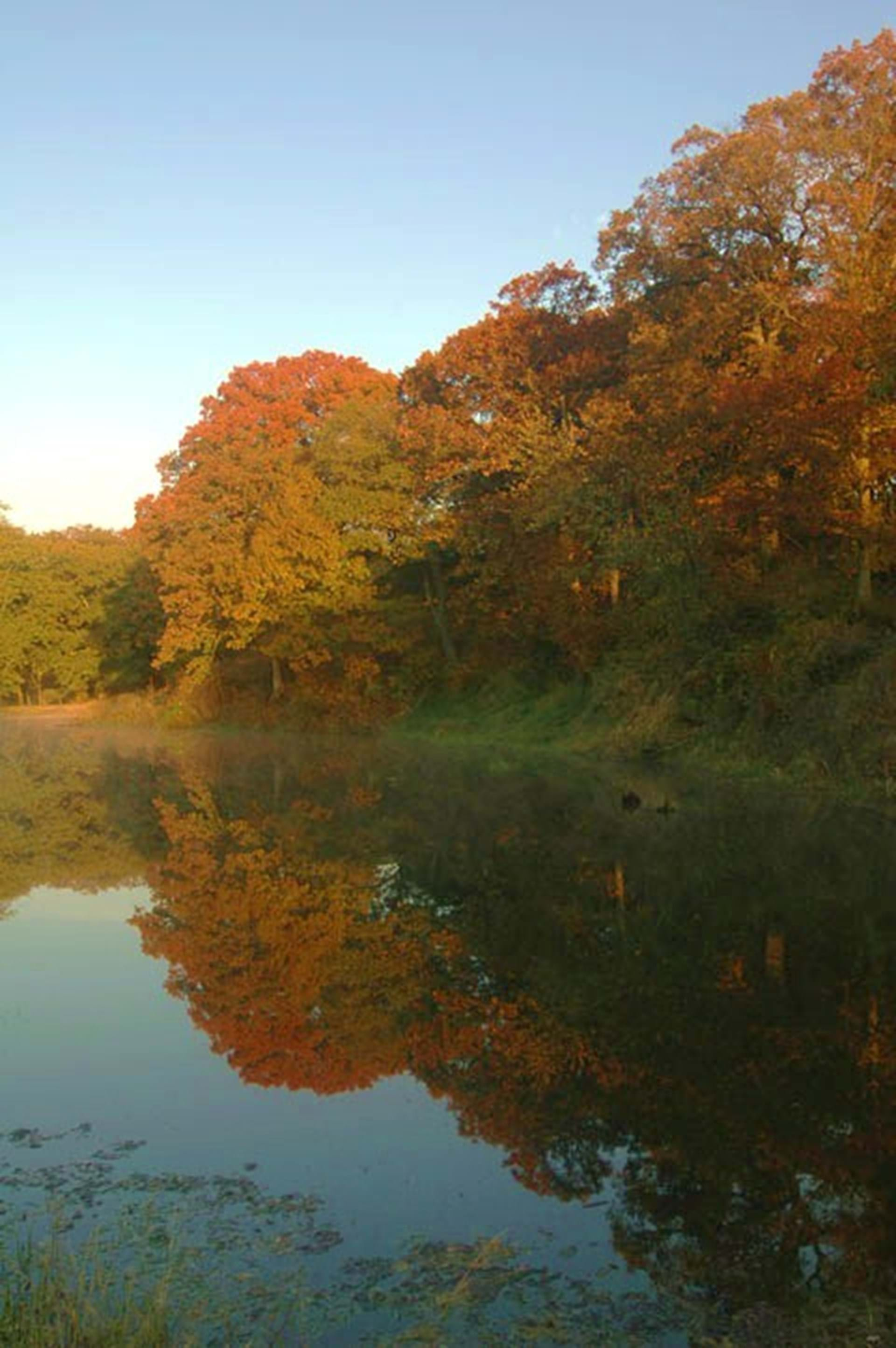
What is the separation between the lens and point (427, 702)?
41.7 m

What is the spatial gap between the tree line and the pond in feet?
29.2

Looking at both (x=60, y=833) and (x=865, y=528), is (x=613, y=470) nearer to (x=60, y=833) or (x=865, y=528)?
(x=865, y=528)

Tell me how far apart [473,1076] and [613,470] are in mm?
23985

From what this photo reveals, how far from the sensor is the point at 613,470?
1179 inches

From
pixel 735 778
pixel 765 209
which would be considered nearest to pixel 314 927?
pixel 735 778

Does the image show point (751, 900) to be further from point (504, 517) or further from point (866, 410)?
point (504, 517)

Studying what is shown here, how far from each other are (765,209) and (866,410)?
28.0ft

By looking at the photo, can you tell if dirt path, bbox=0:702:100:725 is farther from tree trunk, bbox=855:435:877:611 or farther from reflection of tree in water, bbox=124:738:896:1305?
reflection of tree in water, bbox=124:738:896:1305

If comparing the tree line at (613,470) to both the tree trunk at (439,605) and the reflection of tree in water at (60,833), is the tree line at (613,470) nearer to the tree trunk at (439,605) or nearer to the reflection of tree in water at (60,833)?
the tree trunk at (439,605)

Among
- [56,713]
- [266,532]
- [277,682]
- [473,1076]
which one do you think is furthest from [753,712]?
[56,713]

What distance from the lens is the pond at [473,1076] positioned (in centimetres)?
507

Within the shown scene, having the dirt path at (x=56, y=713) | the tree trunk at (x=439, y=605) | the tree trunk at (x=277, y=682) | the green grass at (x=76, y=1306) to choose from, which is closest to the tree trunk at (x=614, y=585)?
the tree trunk at (x=439, y=605)

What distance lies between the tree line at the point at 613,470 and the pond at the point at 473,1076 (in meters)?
8.90

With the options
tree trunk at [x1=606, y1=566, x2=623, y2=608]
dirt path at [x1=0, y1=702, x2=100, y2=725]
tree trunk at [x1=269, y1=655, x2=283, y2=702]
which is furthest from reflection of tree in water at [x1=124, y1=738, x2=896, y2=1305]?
dirt path at [x1=0, y1=702, x2=100, y2=725]
